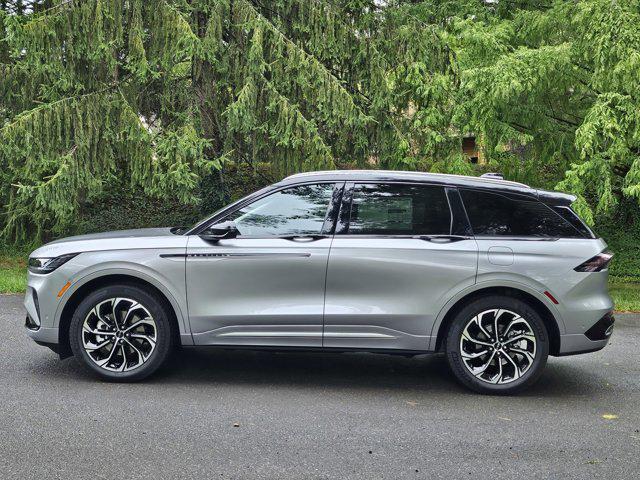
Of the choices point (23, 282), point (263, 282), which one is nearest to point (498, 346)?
point (263, 282)

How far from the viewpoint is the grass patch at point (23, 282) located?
1133cm

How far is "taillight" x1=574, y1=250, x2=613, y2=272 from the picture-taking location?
5.78 meters

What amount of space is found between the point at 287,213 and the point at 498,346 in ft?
6.51

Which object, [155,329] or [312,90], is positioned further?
[312,90]

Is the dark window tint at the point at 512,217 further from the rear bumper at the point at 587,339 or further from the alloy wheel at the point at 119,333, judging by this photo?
the alloy wheel at the point at 119,333

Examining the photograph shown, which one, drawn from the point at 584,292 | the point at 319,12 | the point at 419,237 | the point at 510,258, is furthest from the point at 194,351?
the point at 319,12

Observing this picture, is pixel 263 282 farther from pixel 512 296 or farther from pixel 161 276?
pixel 512 296

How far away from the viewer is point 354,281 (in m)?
5.78

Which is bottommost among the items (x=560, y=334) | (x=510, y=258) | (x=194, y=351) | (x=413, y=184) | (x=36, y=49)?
(x=194, y=351)

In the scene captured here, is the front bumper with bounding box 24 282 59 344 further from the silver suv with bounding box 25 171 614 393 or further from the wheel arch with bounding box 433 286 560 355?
the wheel arch with bounding box 433 286 560 355

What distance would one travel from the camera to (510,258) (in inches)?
228

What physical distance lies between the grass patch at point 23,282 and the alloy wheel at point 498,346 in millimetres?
5647

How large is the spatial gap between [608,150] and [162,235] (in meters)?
7.40

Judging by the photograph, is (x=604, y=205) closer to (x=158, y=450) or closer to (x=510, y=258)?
(x=510, y=258)
